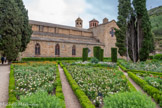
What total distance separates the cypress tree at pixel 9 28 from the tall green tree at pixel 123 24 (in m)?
13.6

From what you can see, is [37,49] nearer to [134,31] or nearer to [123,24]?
[123,24]

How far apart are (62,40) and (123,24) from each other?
12.2 m

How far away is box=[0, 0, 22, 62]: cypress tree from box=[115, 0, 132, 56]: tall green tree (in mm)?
13589

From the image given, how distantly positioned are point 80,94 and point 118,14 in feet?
55.4

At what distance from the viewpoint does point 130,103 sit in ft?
8.39

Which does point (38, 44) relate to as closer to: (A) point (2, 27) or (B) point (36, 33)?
(B) point (36, 33)

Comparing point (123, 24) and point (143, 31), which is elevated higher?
point (123, 24)

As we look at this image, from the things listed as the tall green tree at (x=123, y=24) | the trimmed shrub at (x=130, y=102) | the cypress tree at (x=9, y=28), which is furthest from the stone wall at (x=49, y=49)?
the trimmed shrub at (x=130, y=102)

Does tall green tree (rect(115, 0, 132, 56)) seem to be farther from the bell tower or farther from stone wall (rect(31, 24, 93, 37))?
the bell tower

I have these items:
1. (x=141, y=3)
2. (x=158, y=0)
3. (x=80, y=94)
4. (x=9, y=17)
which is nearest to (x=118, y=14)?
(x=141, y=3)

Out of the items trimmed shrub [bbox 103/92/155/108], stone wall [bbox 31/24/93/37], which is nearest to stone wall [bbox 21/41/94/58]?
stone wall [bbox 31/24/93/37]

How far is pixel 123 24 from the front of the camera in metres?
17.6

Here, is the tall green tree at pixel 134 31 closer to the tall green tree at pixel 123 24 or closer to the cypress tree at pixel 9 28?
the tall green tree at pixel 123 24

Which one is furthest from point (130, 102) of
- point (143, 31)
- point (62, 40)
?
point (62, 40)
